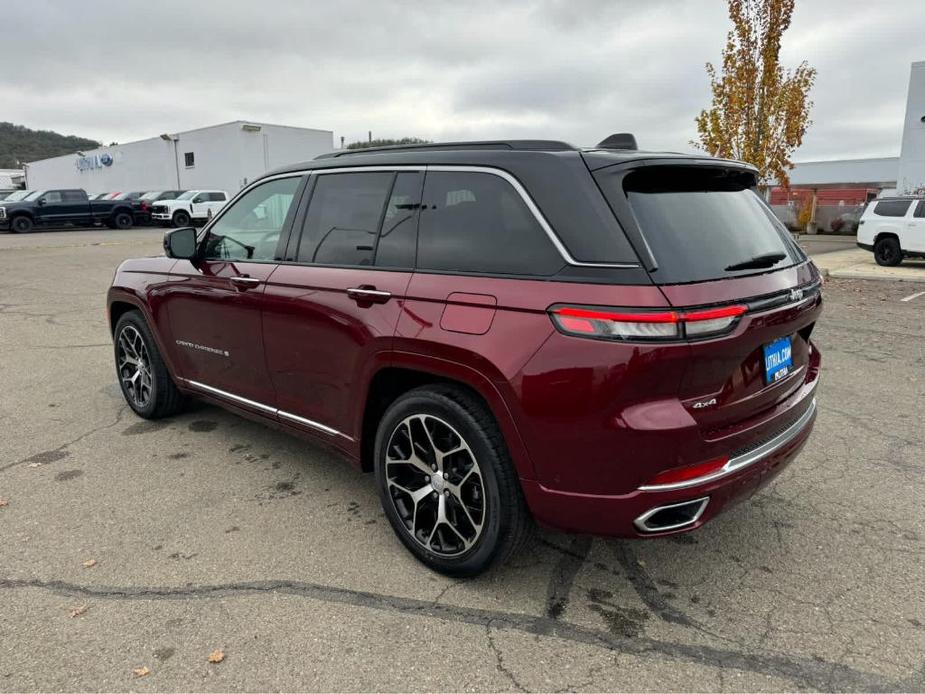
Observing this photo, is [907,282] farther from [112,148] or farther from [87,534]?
[112,148]

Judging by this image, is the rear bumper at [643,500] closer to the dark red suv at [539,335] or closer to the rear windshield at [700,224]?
the dark red suv at [539,335]

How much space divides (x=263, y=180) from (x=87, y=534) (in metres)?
2.12

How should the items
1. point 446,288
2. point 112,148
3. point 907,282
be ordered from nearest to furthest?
point 446,288
point 907,282
point 112,148

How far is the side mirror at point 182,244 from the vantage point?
4.10 metres

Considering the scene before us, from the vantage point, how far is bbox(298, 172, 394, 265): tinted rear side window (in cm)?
321

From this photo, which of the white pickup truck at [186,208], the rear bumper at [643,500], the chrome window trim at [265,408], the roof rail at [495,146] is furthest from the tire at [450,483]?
the white pickup truck at [186,208]

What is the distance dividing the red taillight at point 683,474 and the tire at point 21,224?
31950 millimetres

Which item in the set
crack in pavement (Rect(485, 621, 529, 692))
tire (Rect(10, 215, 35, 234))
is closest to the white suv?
crack in pavement (Rect(485, 621, 529, 692))

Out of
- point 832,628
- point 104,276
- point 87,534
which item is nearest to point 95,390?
A: point 87,534

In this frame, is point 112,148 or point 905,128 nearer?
point 905,128

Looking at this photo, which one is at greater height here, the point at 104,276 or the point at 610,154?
the point at 610,154

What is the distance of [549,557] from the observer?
10.1 feet

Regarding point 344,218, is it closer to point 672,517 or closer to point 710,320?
point 710,320

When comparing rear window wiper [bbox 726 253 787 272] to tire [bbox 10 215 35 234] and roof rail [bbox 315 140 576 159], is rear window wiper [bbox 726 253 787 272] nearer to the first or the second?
roof rail [bbox 315 140 576 159]
